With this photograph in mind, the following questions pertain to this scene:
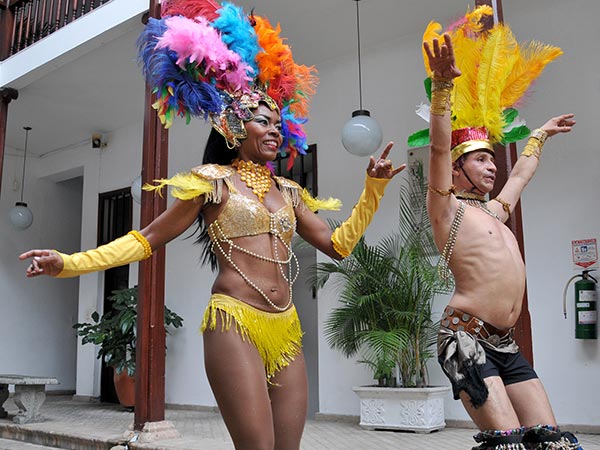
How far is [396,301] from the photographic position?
645cm

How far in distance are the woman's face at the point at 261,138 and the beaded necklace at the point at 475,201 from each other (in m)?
0.78

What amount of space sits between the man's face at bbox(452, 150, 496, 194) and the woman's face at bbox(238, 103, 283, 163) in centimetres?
76

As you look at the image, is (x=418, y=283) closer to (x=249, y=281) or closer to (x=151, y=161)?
(x=151, y=161)

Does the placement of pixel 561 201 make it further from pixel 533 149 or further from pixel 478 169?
pixel 478 169

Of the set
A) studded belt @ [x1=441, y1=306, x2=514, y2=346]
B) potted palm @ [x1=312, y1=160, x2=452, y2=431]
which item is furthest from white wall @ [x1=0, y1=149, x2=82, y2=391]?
studded belt @ [x1=441, y1=306, x2=514, y2=346]

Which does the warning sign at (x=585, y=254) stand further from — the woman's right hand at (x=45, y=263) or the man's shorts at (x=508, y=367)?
the woman's right hand at (x=45, y=263)

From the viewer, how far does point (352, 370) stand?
7.41m

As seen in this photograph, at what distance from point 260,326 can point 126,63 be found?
654 cm

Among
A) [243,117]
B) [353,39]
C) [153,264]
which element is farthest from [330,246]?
[353,39]

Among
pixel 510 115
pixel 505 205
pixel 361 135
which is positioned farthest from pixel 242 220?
pixel 361 135

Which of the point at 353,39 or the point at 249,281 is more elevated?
the point at 353,39

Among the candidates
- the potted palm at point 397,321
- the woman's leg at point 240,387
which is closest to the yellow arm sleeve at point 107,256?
the woman's leg at point 240,387

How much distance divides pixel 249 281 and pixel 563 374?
442 centimetres

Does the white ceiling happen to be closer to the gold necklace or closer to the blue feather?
the blue feather
